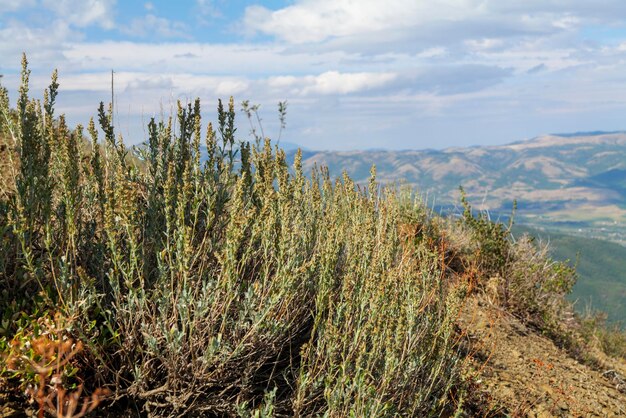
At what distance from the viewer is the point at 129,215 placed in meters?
2.53

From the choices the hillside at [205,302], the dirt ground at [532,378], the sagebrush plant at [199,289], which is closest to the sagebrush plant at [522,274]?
the dirt ground at [532,378]

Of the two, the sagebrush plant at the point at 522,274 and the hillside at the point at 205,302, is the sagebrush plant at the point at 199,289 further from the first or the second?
the sagebrush plant at the point at 522,274

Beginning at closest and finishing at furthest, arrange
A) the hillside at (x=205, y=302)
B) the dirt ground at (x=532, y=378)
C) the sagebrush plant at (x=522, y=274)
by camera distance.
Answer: the hillside at (x=205, y=302), the dirt ground at (x=532, y=378), the sagebrush plant at (x=522, y=274)

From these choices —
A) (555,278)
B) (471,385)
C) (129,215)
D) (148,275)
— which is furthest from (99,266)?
(555,278)

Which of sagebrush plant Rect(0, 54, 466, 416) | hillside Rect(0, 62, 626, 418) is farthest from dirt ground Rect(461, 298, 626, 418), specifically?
sagebrush plant Rect(0, 54, 466, 416)

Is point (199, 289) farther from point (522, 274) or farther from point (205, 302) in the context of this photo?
point (522, 274)

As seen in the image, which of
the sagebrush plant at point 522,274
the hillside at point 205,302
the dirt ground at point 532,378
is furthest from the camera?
the sagebrush plant at point 522,274

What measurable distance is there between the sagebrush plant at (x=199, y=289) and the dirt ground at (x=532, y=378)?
71 centimetres

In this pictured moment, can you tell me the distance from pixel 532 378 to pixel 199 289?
3132 mm

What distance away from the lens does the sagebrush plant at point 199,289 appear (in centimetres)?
247

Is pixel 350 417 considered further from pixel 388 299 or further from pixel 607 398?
pixel 607 398

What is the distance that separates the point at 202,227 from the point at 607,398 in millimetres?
3992

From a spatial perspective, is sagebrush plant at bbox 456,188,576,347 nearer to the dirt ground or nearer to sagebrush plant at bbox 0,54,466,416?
the dirt ground

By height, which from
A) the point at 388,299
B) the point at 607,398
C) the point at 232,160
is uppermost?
the point at 232,160
